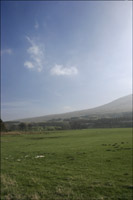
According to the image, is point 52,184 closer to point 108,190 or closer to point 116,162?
point 108,190

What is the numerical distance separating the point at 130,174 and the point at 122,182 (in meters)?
1.91

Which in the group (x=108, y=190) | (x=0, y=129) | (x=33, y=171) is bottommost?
(x=0, y=129)

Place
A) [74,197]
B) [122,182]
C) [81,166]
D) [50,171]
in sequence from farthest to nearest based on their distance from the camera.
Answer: [81,166]
[50,171]
[122,182]
[74,197]

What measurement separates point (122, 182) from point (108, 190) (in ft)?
5.78

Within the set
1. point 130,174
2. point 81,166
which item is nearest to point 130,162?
point 130,174

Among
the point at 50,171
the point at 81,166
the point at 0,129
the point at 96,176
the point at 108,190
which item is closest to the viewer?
the point at 108,190

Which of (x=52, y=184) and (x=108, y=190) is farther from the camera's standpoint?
(x=52, y=184)

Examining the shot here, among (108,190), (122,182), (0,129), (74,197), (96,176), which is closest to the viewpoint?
(74,197)

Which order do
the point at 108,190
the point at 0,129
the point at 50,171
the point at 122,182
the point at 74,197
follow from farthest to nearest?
the point at 0,129
the point at 50,171
the point at 122,182
the point at 108,190
the point at 74,197

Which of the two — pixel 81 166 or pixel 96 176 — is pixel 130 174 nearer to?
pixel 96 176

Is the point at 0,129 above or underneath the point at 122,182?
underneath

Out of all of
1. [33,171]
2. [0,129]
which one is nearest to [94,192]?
[33,171]

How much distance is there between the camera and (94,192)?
30.7ft

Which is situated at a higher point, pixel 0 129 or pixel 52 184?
pixel 52 184
